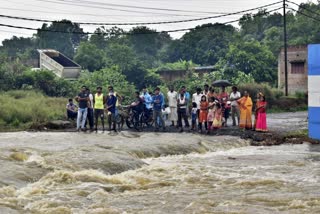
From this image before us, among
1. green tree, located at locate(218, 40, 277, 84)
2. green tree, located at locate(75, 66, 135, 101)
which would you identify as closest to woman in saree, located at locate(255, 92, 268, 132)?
green tree, located at locate(75, 66, 135, 101)

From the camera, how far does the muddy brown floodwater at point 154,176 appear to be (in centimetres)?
1029

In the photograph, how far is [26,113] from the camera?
2564cm

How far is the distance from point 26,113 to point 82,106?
236 inches

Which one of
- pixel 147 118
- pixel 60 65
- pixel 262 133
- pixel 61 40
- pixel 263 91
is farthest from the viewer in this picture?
pixel 61 40

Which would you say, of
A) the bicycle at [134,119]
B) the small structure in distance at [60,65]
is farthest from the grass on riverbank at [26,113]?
the small structure in distance at [60,65]

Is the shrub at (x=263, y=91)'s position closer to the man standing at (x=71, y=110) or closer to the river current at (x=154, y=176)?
the man standing at (x=71, y=110)

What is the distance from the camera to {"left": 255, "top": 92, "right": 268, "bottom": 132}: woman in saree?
20969 mm

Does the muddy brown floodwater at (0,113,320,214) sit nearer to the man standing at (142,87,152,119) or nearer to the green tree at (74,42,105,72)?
the man standing at (142,87,152,119)

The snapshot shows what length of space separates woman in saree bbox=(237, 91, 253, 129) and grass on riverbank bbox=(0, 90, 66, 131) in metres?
8.06

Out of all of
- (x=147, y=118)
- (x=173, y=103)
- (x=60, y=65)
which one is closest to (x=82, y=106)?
(x=147, y=118)

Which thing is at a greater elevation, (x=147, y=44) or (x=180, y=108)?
(x=147, y=44)

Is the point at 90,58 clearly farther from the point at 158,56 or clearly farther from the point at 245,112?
the point at 245,112

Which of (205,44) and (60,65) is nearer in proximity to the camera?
(60,65)

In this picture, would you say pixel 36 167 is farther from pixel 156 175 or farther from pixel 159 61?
pixel 159 61
